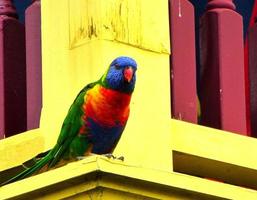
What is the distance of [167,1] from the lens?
7676 mm

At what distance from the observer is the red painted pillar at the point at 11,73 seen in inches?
318

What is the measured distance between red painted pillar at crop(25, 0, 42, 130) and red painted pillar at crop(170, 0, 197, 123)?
0.55 m

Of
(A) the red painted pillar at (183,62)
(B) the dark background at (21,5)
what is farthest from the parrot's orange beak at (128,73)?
(B) the dark background at (21,5)

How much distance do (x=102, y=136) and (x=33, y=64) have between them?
2.31ft

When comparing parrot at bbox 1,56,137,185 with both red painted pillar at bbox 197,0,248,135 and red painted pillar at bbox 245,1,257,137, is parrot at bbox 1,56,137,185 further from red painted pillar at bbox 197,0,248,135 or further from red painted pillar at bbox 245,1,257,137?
red painted pillar at bbox 245,1,257,137

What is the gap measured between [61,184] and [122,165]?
222 mm

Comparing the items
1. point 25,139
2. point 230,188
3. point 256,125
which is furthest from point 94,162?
point 256,125

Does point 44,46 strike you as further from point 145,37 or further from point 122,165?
point 122,165

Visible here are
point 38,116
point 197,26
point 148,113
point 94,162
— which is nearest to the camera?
point 94,162

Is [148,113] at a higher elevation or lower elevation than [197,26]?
lower

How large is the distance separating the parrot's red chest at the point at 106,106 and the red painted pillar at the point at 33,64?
533 millimetres

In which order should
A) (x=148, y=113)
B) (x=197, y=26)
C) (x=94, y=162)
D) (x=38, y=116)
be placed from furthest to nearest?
(x=197, y=26)
(x=38, y=116)
(x=148, y=113)
(x=94, y=162)

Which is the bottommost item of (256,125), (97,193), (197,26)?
(97,193)

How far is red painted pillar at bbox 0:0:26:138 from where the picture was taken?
8.07m
